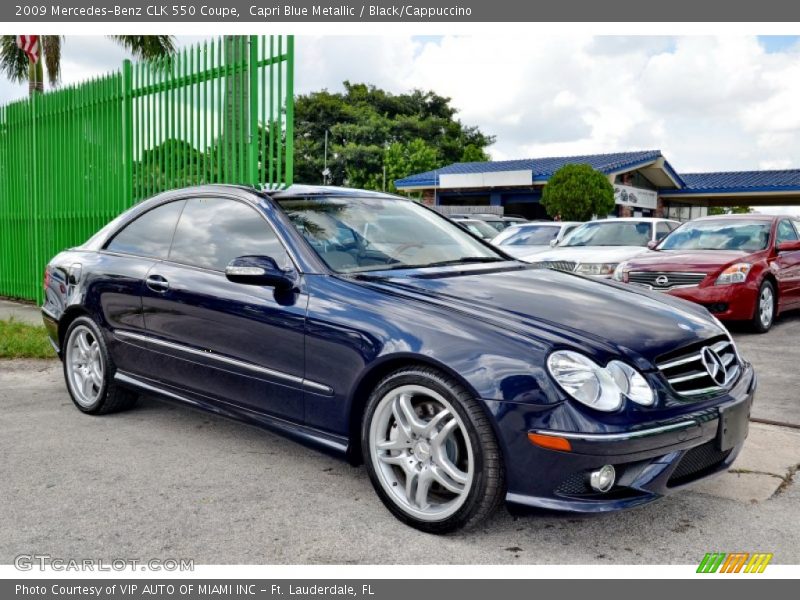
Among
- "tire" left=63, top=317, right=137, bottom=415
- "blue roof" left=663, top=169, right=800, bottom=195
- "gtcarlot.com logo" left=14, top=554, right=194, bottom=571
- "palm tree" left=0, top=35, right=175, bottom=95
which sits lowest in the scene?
"gtcarlot.com logo" left=14, top=554, right=194, bottom=571

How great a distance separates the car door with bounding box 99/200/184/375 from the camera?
4613 millimetres

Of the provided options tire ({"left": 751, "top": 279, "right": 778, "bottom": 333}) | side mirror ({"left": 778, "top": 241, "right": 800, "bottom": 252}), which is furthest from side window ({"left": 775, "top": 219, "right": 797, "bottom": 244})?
tire ({"left": 751, "top": 279, "right": 778, "bottom": 333})

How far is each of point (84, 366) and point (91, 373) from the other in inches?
4.8

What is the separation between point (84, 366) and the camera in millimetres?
5180

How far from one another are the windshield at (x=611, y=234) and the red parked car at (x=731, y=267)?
1569 millimetres

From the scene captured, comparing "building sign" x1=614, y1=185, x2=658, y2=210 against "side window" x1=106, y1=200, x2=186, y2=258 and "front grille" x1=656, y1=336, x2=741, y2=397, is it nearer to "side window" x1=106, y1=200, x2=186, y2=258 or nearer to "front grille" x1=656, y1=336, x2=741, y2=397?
"side window" x1=106, y1=200, x2=186, y2=258

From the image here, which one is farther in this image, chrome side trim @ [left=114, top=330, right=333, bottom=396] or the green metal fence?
the green metal fence

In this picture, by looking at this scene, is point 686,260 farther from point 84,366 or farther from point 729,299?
point 84,366

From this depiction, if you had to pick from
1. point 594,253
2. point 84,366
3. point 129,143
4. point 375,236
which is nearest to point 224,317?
point 375,236

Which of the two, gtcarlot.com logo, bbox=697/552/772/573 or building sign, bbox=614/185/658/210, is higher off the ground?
building sign, bbox=614/185/658/210

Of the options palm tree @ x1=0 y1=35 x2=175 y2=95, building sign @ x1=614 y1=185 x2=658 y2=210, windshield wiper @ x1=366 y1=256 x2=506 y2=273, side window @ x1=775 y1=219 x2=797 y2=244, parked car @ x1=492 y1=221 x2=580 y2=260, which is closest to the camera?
windshield wiper @ x1=366 y1=256 x2=506 y2=273

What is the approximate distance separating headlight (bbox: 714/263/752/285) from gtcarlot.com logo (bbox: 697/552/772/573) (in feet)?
19.6

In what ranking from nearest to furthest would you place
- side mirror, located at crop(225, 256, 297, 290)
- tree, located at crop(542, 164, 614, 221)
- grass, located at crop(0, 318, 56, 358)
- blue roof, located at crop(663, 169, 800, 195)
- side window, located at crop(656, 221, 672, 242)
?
side mirror, located at crop(225, 256, 297, 290), grass, located at crop(0, 318, 56, 358), side window, located at crop(656, 221, 672, 242), tree, located at crop(542, 164, 614, 221), blue roof, located at crop(663, 169, 800, 195)
